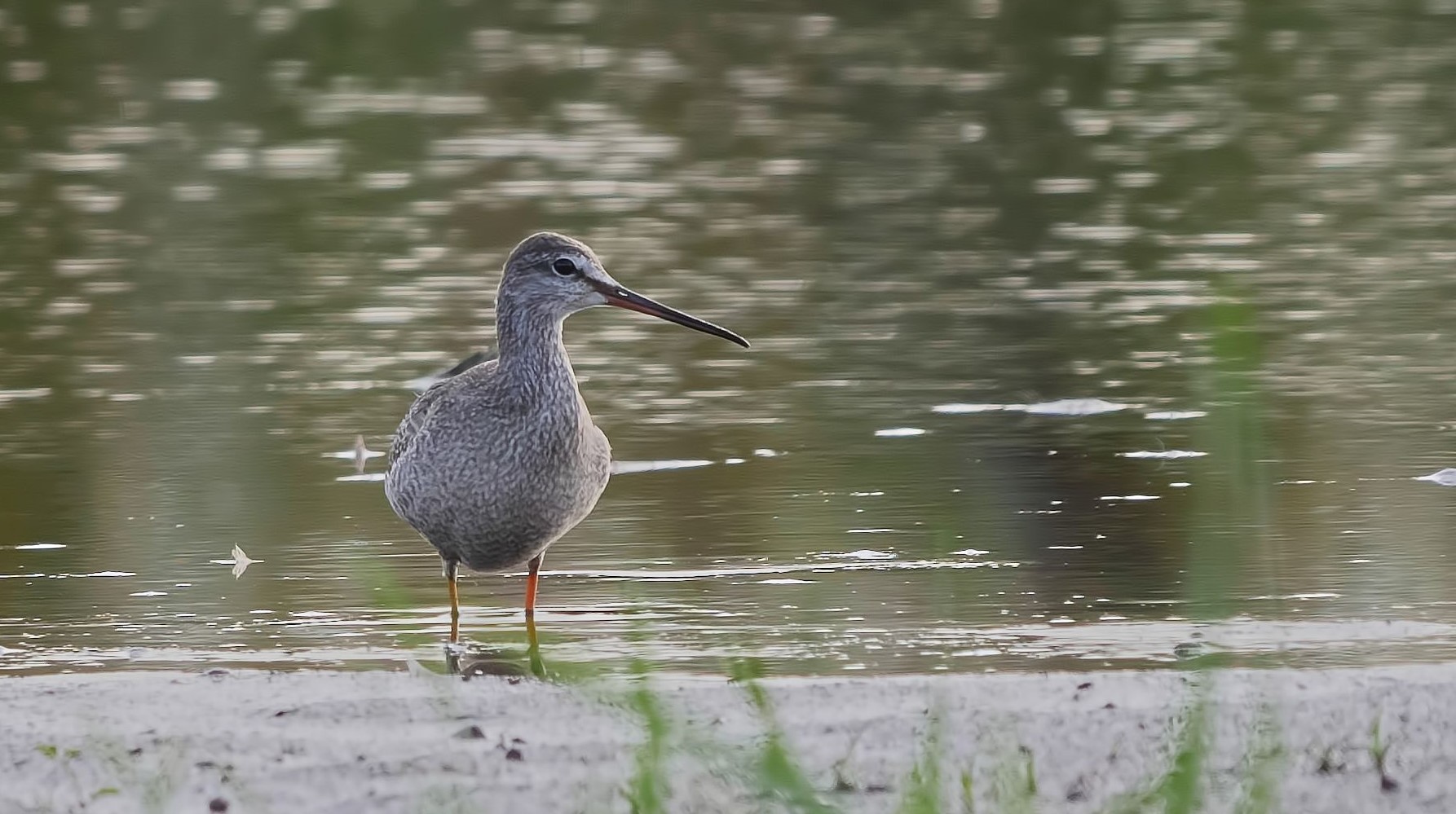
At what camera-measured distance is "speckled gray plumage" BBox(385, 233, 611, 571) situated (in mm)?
8188

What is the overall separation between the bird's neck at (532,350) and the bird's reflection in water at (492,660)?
2.92 feet

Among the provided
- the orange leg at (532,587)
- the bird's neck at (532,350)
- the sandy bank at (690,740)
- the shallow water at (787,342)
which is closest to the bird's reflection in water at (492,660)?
the shallow water at (787,342)

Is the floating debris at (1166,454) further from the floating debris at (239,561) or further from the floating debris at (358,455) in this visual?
the floating debris at (239,561)

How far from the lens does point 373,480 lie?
10508 millimetres

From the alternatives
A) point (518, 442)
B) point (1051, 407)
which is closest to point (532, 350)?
point (518, 442)

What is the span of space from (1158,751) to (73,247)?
11947mm

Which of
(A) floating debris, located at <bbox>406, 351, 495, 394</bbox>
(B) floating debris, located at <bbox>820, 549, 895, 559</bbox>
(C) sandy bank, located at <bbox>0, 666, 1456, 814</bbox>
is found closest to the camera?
(C) sandy bank, located at <bbox>0, 666, 1456, 814</bbox>

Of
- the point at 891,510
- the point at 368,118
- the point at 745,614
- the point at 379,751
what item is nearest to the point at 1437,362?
the point at 891,510

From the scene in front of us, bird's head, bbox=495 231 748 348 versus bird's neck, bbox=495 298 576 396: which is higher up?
bird's head, bbox=495 231 748 348

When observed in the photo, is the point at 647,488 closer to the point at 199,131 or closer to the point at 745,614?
the point at 745,614

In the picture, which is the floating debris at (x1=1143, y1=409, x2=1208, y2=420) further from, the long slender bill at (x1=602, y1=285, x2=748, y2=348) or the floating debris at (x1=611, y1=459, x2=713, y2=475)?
the long slender bill at (x1=602, y1=285, x2=748, y2=348)

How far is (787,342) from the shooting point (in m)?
13.2

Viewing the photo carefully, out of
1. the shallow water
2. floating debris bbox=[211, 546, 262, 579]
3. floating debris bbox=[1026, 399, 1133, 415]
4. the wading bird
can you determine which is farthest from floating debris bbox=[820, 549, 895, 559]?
floating debris bbox=[1026, 399, 1133, 415]

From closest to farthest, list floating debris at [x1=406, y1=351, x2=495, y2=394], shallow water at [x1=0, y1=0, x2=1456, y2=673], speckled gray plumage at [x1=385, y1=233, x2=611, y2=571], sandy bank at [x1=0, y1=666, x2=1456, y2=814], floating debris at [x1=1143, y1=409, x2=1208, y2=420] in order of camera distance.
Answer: sandy bank at [x1=0, y1=666, x2=1456, y2=814]
speckled gray plumage at [x1=385, y1=233, x2=611, y2=571]
shallow water at [x1=0, y1=0, x2=1456, y2=673]
floating debris at [x1=406, y1=351, x2=495, y2=394]
floating debris at [x1=1143, y1=409, x2=1208, y2=420]
